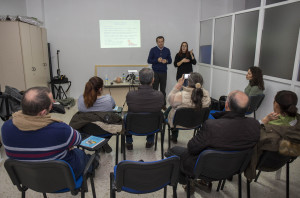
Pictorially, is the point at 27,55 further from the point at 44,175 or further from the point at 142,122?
the point at 44,175

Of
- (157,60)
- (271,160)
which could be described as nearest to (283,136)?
(271,160)

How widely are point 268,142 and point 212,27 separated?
3990 mm

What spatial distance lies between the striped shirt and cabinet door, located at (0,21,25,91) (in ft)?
11.0

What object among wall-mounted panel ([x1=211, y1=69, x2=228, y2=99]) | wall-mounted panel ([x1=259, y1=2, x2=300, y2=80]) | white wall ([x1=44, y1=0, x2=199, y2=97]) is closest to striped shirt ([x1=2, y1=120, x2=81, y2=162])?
wall-mounted panel ([x1=259, y1=2, x2=300, y2=80])

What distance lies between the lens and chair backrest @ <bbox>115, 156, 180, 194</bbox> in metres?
1.33

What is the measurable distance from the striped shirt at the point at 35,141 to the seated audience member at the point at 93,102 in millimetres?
A: 867

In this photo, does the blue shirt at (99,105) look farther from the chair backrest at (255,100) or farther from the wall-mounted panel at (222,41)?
the wall-mounted panel at (222,41)

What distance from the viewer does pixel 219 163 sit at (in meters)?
1.58

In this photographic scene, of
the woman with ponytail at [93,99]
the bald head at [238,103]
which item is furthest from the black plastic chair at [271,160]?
the woman with ponytail at [93,99]

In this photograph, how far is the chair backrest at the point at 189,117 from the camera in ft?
8.21

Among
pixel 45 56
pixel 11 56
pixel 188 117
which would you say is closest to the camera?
pixel 188 117

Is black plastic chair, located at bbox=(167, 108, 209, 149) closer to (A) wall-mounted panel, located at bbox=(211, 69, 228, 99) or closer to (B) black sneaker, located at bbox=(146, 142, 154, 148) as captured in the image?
(B) black sneaker, located at bbox=(146, 142, 154, 148)

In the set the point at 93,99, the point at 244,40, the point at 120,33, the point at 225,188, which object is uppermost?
the point at 120,33

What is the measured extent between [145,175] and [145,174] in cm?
1
